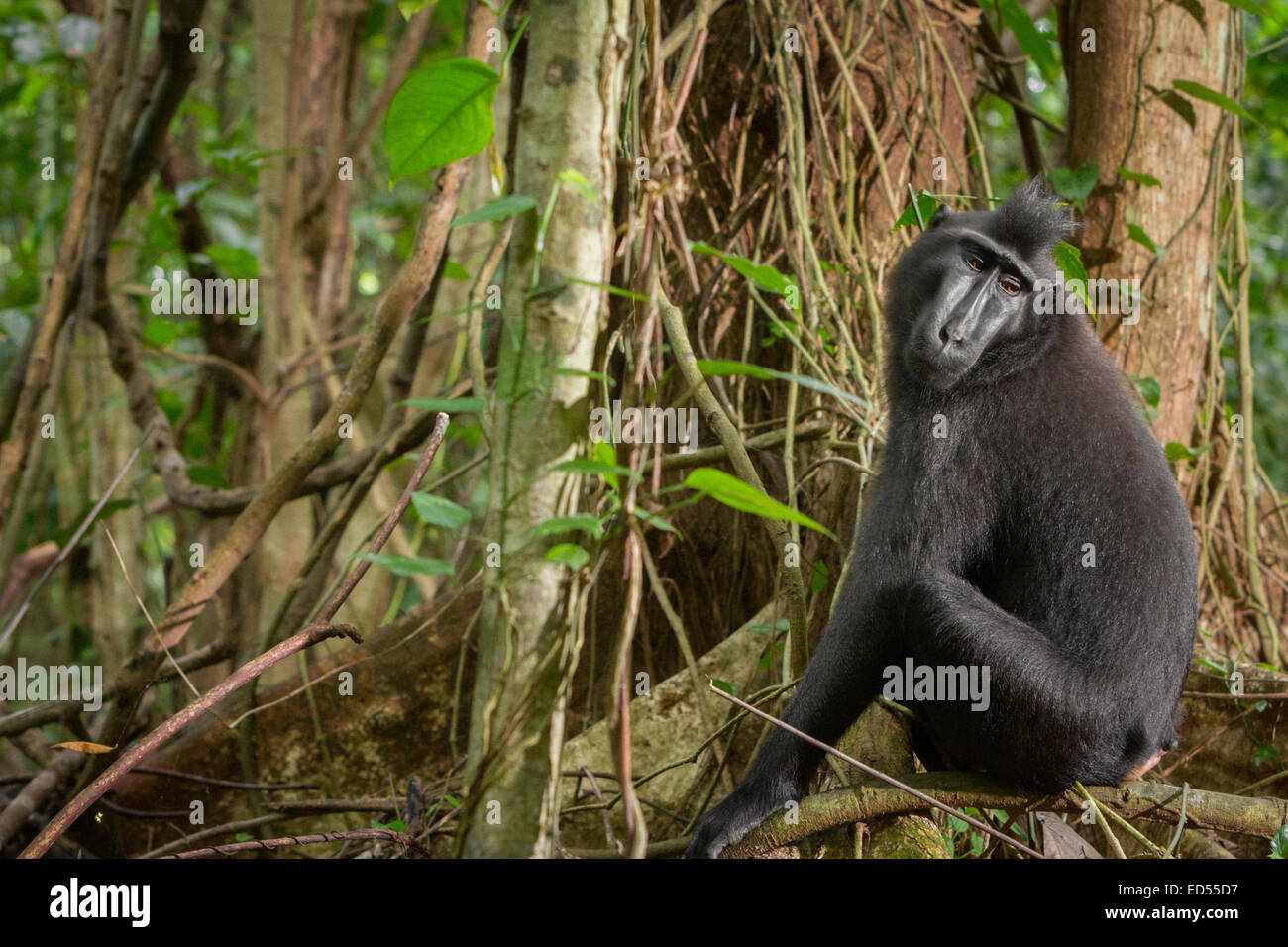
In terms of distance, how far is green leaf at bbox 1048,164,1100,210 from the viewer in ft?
14.8

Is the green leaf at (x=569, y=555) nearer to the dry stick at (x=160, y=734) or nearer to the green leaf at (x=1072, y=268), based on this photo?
the dry stick at (x=160, y=734)

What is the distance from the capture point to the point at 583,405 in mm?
1859

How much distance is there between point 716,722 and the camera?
12.1 ft

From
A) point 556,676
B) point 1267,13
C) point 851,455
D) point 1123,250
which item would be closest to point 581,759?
point 851,455

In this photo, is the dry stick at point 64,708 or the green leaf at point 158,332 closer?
the dry stick at point 64,708

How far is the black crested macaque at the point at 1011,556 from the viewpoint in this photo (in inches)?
117

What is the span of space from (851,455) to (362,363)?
1.87 metres

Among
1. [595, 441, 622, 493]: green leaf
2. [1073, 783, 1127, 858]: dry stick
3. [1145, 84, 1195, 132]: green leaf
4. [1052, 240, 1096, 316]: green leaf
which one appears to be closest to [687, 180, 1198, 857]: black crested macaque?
[1073, 783, 1127, 858]: dry stick

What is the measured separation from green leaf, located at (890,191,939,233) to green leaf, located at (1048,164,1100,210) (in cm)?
115

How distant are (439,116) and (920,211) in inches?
78.1

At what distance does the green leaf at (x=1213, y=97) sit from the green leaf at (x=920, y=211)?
1.50 m

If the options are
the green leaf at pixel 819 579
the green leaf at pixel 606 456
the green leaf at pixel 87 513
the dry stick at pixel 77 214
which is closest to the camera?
the green leaf at pixel 606 456

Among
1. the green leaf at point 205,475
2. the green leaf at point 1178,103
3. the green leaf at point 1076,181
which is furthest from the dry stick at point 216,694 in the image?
the green leaf at point 1178,103

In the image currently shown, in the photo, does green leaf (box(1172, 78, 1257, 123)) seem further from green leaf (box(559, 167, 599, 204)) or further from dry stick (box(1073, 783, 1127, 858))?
green leaf (box(559, 167, 599, 204))
